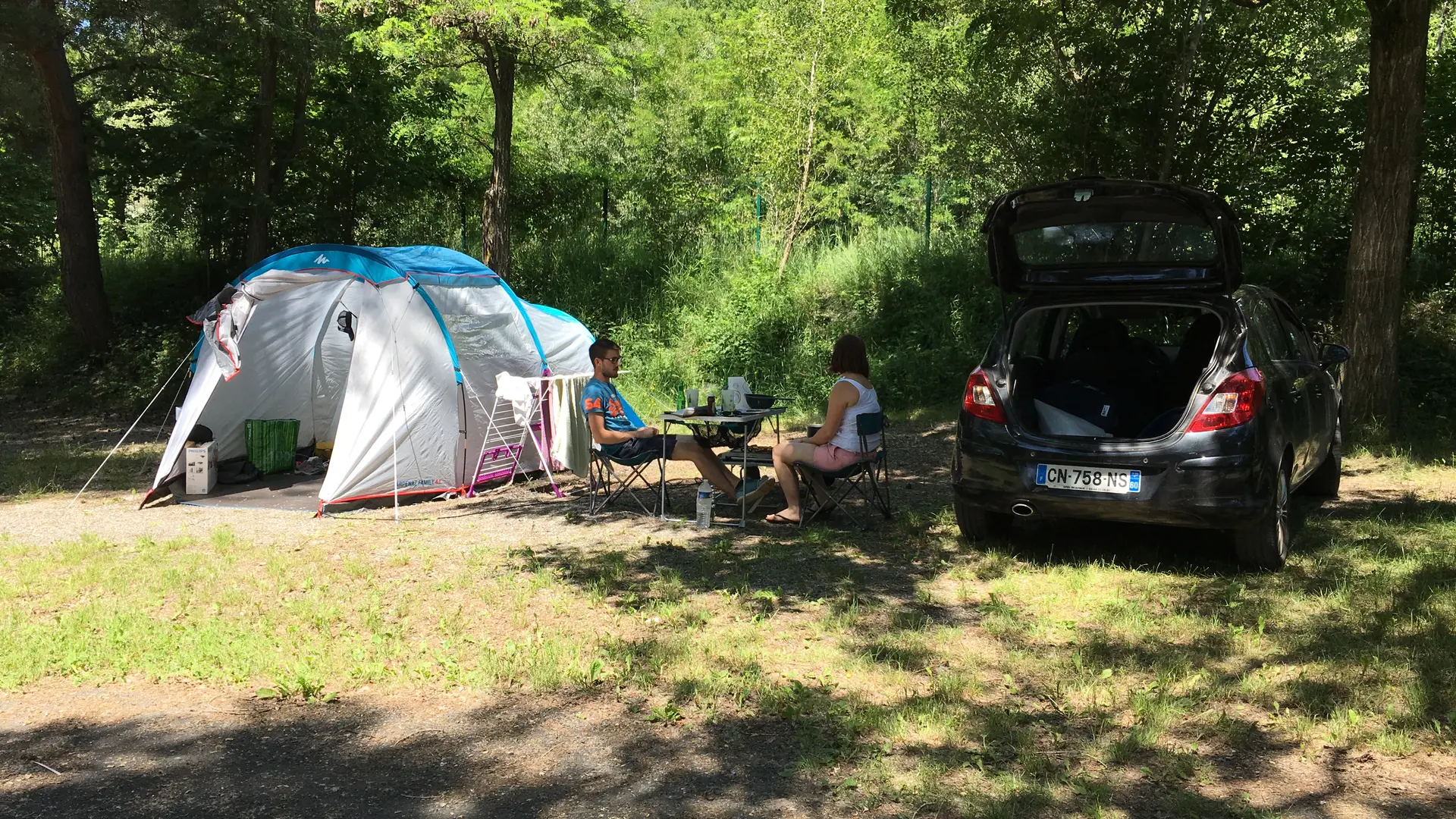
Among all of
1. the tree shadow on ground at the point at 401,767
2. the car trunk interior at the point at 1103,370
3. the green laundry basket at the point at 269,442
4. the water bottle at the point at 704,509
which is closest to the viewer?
the tree shadow on ground at the point at 401,767

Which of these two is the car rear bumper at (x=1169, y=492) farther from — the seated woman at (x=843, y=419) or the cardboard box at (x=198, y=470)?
the cardboard box at (x=198, y=470)

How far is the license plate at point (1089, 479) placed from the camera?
17.5ft

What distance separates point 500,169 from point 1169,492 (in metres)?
10.9

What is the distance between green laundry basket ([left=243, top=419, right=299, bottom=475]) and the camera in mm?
9734

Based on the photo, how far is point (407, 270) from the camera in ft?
28.2

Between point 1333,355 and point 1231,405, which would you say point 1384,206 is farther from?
point 1231,405

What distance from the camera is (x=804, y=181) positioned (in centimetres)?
1537

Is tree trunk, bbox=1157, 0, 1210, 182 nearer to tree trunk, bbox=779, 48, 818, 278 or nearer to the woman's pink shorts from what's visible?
tree trunk, bbox=779, 48, 818, 278

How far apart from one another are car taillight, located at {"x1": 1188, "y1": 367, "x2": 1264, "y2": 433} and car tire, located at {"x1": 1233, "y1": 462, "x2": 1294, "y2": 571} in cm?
46

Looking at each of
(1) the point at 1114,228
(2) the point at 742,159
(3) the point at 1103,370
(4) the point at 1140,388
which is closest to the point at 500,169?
(2) the point at 742,159

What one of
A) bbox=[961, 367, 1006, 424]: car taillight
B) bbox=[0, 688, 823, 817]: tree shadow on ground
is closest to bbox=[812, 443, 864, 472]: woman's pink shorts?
bbox=[961, 367, 1006, 424]: car taillight

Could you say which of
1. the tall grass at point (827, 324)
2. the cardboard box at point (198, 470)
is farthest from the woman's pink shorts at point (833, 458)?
the tall grass at point (827, 324)

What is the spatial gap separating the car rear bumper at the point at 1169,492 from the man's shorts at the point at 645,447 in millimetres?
2679

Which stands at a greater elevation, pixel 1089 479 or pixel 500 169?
Result: pixel 500 169
